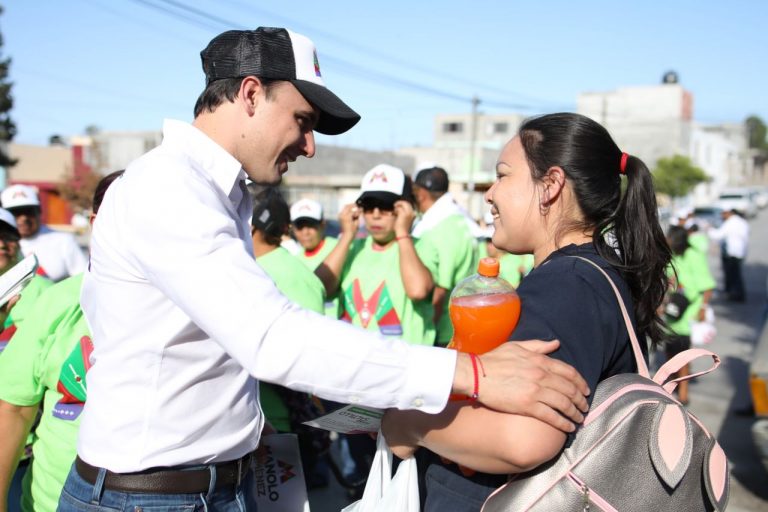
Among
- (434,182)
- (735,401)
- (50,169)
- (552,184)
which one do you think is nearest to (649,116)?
(50,169)

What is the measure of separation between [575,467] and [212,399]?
3.02 ft

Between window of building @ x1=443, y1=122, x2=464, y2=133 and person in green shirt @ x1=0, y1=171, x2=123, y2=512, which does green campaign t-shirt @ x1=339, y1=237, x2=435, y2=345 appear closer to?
person in green shirt @ x1=0, y1=171, x2=123, y2=512

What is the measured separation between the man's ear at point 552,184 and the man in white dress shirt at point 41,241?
475 cm

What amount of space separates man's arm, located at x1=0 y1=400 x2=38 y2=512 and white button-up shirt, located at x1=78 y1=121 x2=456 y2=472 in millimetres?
705

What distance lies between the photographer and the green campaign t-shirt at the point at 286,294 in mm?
3455

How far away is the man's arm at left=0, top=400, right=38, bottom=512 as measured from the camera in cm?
234

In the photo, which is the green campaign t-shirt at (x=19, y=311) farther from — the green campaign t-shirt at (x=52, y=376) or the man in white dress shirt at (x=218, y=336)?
the man in white dress shirt at (x=218, y=336)

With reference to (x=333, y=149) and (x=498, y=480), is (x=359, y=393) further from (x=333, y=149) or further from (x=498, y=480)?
(x=333, y=149)

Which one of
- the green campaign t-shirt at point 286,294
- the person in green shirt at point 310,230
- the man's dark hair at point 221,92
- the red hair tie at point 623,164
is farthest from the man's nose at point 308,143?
the person in green shirt at point 310,230

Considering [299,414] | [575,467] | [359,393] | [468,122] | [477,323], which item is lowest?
[299,414]

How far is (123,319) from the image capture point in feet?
5.71

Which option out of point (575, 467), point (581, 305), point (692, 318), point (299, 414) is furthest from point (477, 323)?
point (692, 318)

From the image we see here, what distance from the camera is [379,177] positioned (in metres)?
4.75

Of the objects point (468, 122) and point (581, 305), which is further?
point (468, 122)
